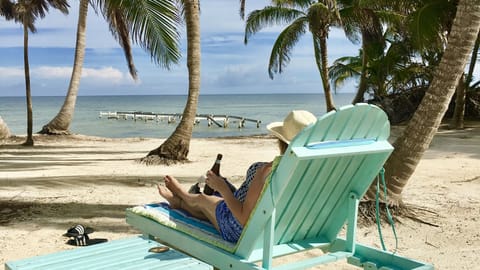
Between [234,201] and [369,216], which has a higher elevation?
[234,201]

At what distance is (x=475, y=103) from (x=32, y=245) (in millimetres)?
20060

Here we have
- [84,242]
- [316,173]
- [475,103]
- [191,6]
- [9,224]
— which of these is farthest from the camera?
[475,103]

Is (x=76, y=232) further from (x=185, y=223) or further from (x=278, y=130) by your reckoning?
(x=278, y=130)

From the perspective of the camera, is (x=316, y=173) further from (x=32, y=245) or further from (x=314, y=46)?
(x=314, y=46)

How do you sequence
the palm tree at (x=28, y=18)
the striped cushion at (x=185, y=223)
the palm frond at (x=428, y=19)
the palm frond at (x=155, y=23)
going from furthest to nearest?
the palm tree at (x=28, y=18) → the palm frond at (x=428, y=19) → the palm frond at (x=155, y=23) → the striped cushion at (x=185, y=223)

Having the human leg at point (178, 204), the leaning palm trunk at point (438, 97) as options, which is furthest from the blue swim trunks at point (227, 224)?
the leaning palm trunk at point (438, 97)

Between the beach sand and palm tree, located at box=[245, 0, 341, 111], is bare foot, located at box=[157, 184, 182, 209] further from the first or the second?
palm tree, located at box=[245, 0, 341, 111]

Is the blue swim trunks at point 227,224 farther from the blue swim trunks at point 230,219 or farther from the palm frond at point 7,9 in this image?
the palm frond at point 7,9

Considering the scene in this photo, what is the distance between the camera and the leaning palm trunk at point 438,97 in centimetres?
473

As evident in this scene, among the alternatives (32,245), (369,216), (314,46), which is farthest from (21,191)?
(314,46)

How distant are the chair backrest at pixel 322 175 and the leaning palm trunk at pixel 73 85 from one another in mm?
15611

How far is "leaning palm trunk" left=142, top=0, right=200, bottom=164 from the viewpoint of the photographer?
1006cm

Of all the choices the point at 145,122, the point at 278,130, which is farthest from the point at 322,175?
the point at 145,122

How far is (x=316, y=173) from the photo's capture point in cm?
288
